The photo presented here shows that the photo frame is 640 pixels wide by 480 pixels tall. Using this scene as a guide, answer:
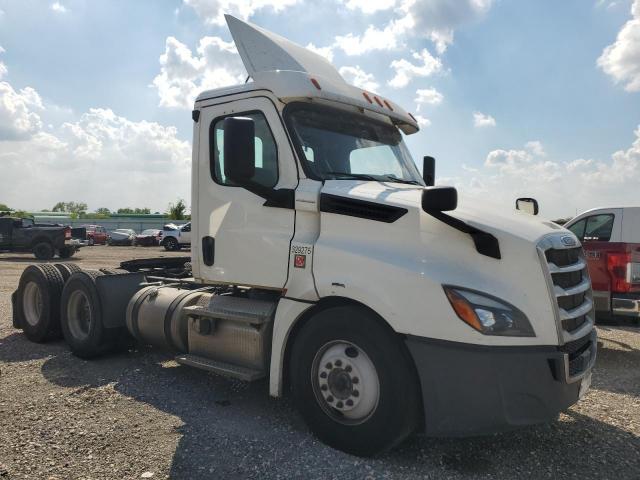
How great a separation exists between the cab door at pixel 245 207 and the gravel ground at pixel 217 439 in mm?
1194

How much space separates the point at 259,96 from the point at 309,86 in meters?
Answer: 0.47

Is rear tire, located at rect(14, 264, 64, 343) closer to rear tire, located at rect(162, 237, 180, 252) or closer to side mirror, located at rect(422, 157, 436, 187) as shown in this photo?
side mirror, located at rect(422, 157, 436, 187)

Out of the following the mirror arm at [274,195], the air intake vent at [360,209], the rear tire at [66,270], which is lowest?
the rear tire at [66,270]

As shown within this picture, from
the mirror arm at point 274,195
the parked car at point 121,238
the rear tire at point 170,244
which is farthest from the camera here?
the parked car at point 121,238

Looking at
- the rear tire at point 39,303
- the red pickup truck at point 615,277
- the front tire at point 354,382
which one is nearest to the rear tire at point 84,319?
the rear tire at point 39,303

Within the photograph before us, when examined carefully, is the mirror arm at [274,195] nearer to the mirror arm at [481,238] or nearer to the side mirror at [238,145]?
the side mirror at [238,145]

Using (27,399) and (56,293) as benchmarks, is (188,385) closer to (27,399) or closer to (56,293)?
(27,399)

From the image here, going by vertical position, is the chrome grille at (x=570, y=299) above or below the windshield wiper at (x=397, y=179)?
below

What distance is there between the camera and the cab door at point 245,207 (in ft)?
13.4

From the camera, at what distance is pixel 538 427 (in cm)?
418

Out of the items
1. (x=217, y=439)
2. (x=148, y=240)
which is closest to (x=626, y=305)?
(x=217, y=439)

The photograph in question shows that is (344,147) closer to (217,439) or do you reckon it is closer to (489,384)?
(489,384)

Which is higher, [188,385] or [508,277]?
[508,277]

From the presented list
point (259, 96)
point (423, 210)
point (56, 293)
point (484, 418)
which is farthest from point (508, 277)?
point (56, 293)
